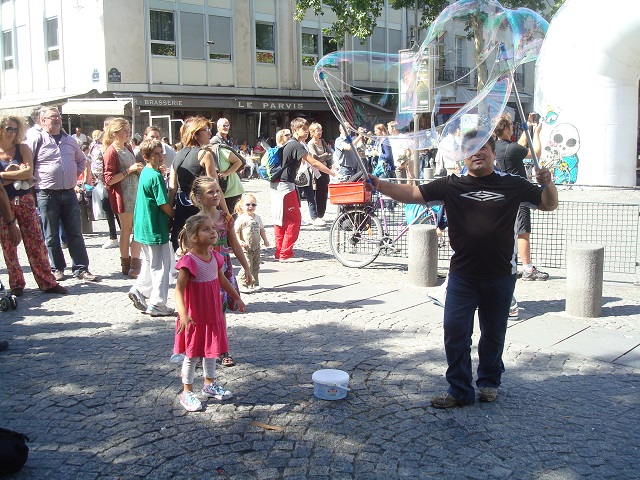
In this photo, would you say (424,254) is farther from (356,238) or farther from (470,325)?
(470,325)

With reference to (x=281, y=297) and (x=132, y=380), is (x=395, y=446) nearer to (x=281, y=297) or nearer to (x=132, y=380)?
(x=132, y=380)

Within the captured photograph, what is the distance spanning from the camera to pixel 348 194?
912 cm

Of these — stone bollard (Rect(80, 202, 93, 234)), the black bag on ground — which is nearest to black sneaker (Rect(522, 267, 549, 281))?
the black bag on ground

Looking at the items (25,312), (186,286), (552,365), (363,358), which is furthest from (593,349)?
(25,312)

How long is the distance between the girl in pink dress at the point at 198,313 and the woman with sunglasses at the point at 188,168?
2093 mm

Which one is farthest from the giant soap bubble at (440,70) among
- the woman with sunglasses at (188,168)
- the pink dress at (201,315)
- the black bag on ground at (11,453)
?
the black bag on ground at (11,453)

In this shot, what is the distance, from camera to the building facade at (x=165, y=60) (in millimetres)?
27484

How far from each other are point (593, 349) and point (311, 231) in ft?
23.8

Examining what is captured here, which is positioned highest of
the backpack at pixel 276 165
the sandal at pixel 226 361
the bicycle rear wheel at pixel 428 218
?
the backpack at pixel 276 165

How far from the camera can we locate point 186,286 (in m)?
4.62

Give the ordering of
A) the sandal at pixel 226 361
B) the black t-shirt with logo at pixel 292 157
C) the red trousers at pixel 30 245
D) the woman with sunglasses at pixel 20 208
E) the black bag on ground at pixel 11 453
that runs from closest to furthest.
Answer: the black bag on ground at pixel 11 453 < the sandal at pixel 226 361 < the woman with sunglasses at pixel 20 208 < the red trousers at pixel 30 245 < the black t-shirt with logo at pixel 292 157

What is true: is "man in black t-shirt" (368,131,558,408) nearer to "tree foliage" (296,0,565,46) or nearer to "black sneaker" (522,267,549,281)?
"black sneaker" (522,267,549,281)

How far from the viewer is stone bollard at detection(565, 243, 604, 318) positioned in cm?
671

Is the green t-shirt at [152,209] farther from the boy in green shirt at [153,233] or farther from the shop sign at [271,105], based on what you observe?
the shop sign at [271,105]
